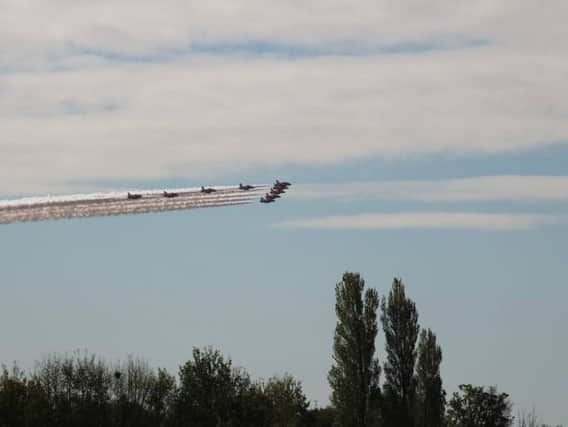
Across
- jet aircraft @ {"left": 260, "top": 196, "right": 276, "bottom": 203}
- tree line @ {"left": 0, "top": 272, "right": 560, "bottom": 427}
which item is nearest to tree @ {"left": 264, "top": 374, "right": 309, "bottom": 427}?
tree line @ {"left": 0, "top": 272, "right": 560, "bottom": 427}

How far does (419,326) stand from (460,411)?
1845cm

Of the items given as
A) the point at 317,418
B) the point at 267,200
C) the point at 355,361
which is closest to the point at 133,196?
the point at 267,200

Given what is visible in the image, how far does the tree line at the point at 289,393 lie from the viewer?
112 metres

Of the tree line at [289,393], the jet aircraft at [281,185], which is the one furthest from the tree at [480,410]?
the jet aircraft at [281,185]

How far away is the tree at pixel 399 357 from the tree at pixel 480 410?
1837 cm

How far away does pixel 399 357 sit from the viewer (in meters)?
114

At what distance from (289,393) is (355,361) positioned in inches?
1039

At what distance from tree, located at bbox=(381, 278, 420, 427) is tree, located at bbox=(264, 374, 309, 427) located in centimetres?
1962

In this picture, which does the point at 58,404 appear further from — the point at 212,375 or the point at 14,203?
the point at 14,203

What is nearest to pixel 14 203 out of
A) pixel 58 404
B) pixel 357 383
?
pixel 357 383

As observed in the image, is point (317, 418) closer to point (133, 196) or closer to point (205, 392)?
point (205, 392)

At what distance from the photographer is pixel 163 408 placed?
128625mm

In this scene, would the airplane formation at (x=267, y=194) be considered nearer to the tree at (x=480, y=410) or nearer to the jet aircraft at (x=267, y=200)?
the jet aircraft at (x=267, y=200)

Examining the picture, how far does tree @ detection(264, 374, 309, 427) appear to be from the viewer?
438 ft
